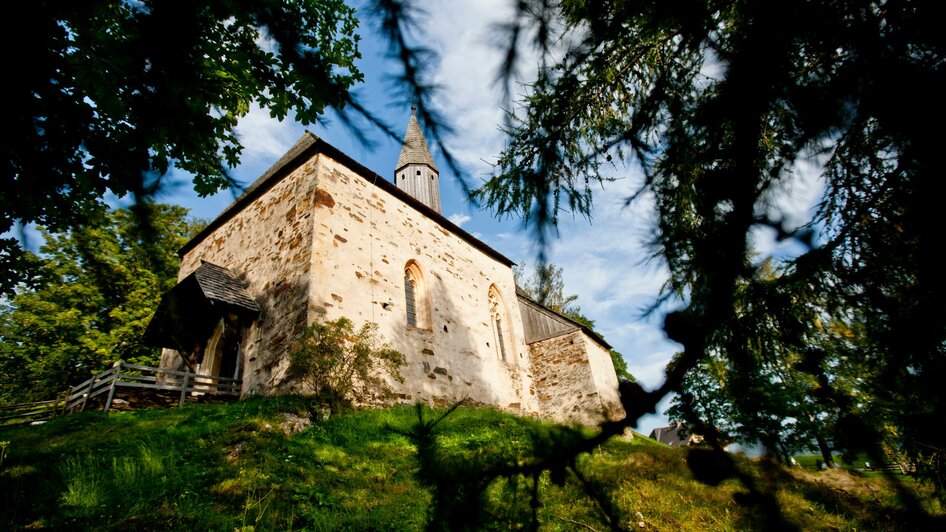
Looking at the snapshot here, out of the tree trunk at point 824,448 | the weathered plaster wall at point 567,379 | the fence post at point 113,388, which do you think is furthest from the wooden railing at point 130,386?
the weathered plaster wall at point 567,379

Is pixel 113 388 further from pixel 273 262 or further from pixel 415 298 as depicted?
pixel 415 298

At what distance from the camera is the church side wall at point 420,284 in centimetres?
877

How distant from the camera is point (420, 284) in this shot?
11297mm

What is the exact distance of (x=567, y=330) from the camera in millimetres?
14180

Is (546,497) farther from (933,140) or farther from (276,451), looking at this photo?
(933,140)

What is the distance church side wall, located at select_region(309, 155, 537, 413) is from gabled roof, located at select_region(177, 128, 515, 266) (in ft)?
0.66

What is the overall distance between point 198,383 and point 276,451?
405cm

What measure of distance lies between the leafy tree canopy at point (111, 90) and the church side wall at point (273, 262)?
5.49m

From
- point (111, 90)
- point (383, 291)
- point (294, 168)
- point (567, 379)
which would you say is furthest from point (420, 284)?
point (111, 90)

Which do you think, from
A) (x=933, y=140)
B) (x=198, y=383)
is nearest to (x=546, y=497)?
(x=933, y=140)

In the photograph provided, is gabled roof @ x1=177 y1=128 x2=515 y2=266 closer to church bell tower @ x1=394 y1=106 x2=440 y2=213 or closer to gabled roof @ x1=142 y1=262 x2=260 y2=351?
gabled roof @ x1=142 y1=262 x2=260 y2=351

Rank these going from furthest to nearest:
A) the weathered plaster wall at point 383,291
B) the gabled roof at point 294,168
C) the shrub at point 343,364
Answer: the gabled roof at point 294,168
the weathered plaster wall at point 383,291
the shrub at point 343,364

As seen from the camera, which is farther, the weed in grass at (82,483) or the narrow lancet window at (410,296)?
the narrow lancet window at (410,296)

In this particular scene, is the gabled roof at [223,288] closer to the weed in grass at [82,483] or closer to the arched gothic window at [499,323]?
the weed in grass at [82,483]
